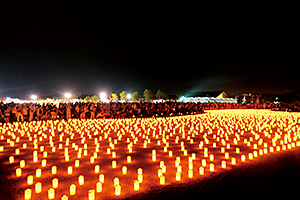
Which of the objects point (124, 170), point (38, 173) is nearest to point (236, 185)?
point (124, 170)

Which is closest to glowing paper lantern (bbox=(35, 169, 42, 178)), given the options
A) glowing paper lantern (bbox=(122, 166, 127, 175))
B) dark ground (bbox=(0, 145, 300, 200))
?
dark ground (bbox=(0, 145, 300, 200))

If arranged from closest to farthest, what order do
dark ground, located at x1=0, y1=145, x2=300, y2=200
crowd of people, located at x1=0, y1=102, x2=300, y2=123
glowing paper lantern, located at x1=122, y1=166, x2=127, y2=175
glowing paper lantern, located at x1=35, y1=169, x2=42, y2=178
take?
dark ground, located at x1=0, y1=145, x2=300, y2=200 → glowing paper lantern, located at x1=35, y1=169, x2=42, y2=178 → glowing paper lantern, located at x1=122, y1=166, x2=127, y2=175 → crowd of people, located at x1=0, y1=102, x2=300, y2=123

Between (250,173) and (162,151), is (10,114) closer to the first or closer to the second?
(162,151)

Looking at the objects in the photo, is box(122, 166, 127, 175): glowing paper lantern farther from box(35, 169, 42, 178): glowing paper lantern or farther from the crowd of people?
the crowd of people

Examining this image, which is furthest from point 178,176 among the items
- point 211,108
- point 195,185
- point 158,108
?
point 211,108

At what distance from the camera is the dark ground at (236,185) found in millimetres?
3333

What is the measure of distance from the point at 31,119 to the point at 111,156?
11.2 meters

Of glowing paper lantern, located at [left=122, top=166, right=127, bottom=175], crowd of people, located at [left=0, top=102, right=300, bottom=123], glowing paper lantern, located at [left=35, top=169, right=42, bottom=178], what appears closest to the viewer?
glowing paper lantern, located at [left=35, top=169, right=42, bottom=178]

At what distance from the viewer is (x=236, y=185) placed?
3707mm

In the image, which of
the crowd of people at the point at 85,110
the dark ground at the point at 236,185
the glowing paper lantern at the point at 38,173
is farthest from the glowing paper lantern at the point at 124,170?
the crowd of people at the point at 85,110

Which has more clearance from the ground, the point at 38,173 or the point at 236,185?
the point at 38,173

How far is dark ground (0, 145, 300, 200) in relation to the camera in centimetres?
→ 333

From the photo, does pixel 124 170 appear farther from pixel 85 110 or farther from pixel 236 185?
pixel 85 110

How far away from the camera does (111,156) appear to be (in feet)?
18.2
